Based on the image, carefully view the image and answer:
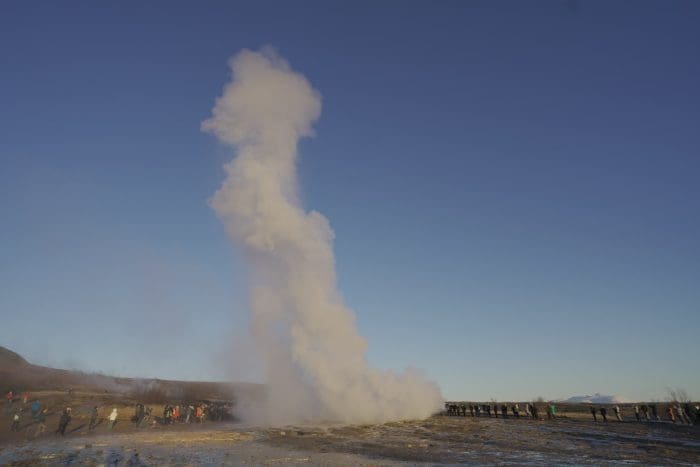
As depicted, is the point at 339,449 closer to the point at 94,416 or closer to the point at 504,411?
the point at 94,416

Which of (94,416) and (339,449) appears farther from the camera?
(94,416)

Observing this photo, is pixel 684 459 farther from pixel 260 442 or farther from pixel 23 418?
pixel 23 418

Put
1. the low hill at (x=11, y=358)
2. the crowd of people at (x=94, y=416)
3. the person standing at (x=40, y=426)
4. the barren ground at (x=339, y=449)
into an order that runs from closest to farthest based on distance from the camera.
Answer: the barren ground at (x=339, y=449) → the person standing at (x=40, y=426) → the crowd of people at (x=94, y=416) → the low hill at (x=11, y=358)

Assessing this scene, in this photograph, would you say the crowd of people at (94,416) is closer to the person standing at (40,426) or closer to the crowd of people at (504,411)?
the person standing at (40,426)

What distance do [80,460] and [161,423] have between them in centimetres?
2695

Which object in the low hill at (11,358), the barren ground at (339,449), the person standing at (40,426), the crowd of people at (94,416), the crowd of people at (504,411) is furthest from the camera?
the low hill at (11,358)

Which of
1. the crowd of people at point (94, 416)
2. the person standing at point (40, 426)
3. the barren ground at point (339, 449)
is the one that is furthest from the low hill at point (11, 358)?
the barren ground at point (339, 449)

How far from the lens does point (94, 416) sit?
37094mm

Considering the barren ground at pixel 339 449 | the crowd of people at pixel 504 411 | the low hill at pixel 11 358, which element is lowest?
the barren ground at pixel 339 449

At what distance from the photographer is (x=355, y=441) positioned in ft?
91.6

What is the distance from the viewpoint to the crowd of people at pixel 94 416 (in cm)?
3431

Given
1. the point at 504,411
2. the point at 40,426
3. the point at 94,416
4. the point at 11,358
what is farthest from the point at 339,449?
the point at 11,358

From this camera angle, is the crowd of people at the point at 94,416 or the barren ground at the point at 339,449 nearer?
the barren ground at the point at 339,449

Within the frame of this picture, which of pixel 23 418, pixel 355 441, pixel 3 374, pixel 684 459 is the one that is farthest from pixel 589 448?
pixel 3 374
